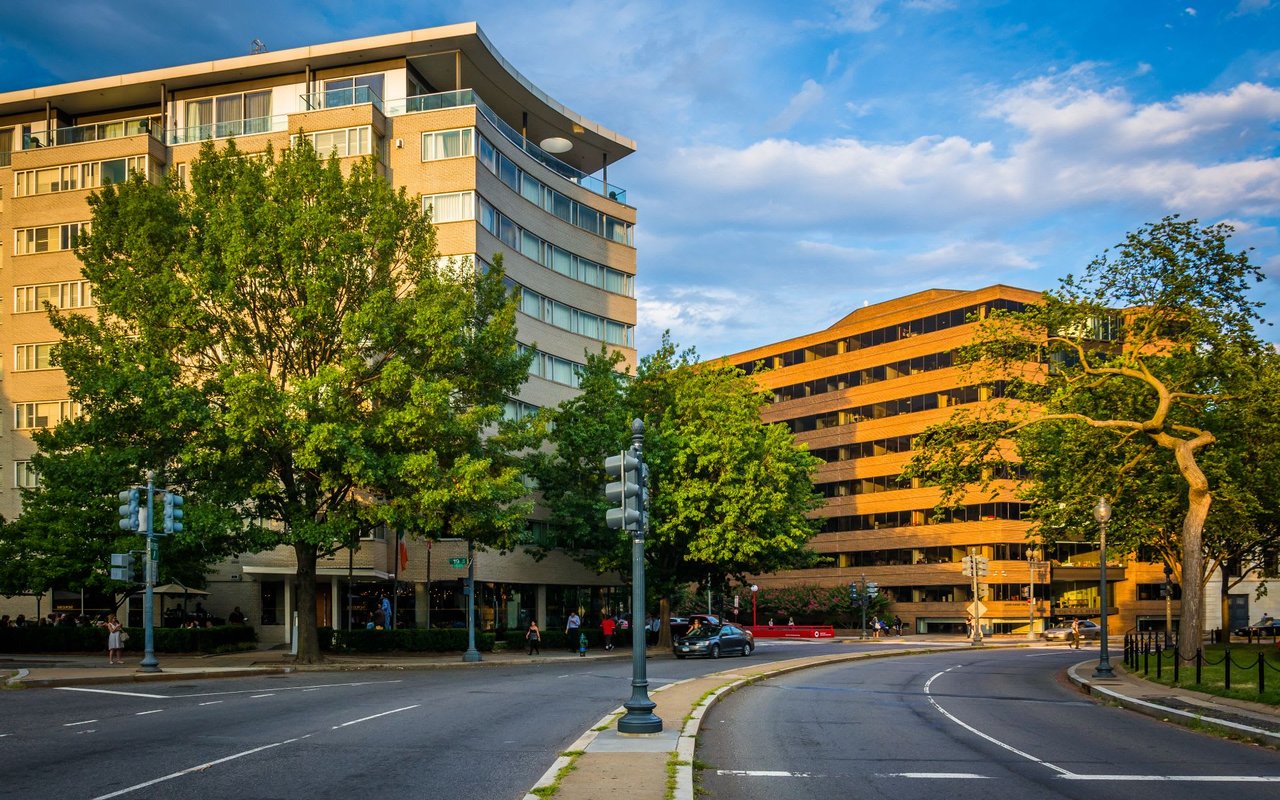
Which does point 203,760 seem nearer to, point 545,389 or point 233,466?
point 233,466

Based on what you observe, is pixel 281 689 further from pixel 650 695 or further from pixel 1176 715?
pixel 1176 715

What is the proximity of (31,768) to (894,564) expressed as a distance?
8876 cm

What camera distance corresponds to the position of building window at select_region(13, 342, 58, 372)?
59.1 m

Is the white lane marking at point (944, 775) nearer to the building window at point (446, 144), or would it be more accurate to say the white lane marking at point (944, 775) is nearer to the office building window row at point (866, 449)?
the building window at point (446, 144)

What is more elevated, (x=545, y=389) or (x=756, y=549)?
(x=545, y=389)

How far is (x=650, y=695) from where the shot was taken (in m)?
24.8

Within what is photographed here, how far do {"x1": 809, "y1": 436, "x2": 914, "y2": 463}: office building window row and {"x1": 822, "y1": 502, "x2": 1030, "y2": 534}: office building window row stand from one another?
5.19 m

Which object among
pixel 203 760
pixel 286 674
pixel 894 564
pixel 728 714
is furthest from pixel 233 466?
pixel 894 564

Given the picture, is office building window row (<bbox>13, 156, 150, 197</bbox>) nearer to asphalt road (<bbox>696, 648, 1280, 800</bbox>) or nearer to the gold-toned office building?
asphalt road (<bbox>696, 648, 1280, 800</bbox>)

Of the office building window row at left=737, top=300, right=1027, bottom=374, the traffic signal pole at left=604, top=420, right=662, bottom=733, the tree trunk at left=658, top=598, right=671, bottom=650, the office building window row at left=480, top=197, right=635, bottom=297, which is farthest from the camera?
the office building window row at left=737, top=300, right=1027, bottom=374

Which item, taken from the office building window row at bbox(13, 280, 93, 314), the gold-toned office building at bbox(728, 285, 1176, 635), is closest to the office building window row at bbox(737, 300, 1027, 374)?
the gold-toned office building at bbox(728, 285, 1176, 635)

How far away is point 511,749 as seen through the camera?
1597 cm

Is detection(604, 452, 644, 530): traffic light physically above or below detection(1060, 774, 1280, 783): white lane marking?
above

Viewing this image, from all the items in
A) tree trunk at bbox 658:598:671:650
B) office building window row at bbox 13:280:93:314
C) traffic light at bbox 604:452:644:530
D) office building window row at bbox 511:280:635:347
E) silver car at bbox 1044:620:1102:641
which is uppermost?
office building window row at bbox 13:280:93:314
